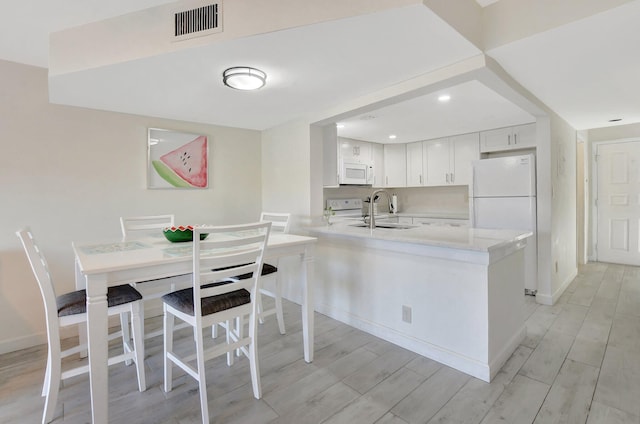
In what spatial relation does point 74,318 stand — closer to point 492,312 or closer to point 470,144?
point 492,312

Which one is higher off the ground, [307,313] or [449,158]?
[449,158]

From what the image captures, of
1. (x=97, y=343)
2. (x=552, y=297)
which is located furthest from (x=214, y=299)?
(x=552, y=297)

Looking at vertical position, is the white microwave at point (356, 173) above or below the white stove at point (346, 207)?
above

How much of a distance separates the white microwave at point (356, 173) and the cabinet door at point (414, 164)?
28.7 inches

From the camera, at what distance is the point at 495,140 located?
14.3 ft

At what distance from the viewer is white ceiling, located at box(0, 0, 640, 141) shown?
5.36 feet

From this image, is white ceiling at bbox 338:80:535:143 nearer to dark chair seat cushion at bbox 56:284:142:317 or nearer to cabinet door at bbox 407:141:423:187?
cabinet door at bbox 407:141:423:187

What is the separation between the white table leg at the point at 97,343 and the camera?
1.45 meters

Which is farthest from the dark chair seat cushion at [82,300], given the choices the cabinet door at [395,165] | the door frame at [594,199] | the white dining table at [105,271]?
the door frame at [594,199]

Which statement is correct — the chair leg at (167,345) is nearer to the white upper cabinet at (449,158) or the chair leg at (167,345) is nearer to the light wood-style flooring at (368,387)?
the light wood-style flooring at (368,387)

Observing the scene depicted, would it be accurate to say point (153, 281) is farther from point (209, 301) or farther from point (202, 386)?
point (202, 386)

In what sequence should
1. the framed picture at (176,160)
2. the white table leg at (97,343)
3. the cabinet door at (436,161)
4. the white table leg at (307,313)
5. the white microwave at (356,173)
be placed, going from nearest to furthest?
the white table leg at (97,343)
the white table leg at (307,313)
the framed picture at (176,160)
the white microwave at (356,173)
the cabinet door at (436,161)

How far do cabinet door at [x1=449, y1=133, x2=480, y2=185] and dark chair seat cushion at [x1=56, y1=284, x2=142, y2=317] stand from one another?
4418 mm

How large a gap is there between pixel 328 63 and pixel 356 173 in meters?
2.97
